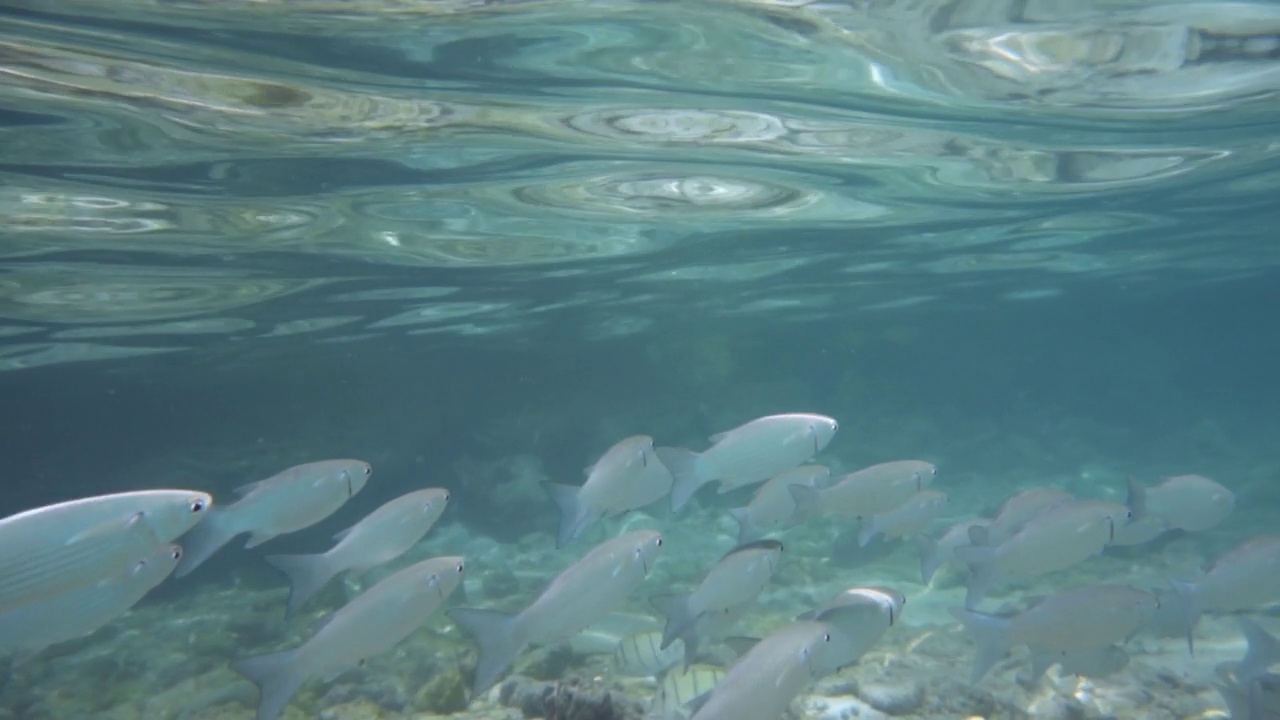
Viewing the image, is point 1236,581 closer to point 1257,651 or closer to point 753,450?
point 1257,651

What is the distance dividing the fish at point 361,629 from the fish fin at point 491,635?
54 cm

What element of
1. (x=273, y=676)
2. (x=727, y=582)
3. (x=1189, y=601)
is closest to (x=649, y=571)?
(x=727, y=582)

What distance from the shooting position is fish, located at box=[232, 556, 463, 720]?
5.53 m

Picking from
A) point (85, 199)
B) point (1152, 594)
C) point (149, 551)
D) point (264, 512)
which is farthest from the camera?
point (85, 199)

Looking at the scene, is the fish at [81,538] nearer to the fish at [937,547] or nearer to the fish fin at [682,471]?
the fish fin at [682,471]

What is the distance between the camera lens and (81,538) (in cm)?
409

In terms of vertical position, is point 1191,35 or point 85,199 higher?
point 1191,35

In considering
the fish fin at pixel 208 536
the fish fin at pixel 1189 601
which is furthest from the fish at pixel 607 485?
the fish fin at pixel 1189 601

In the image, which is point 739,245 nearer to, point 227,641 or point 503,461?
point 503,461

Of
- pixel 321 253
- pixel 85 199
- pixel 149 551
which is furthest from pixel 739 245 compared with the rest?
pixel 149 551

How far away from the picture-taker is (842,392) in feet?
116

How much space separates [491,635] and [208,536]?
2258mm

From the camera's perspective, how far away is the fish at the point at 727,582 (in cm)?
641

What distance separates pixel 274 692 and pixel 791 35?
8.25 metres
